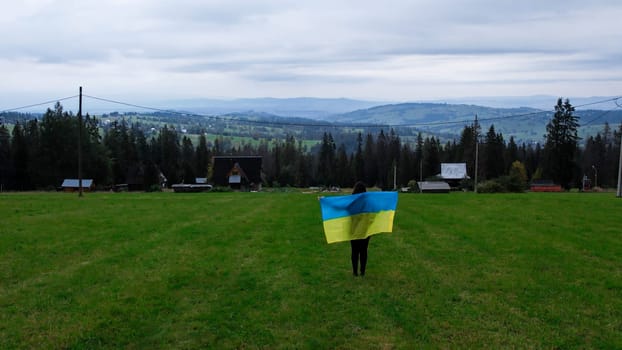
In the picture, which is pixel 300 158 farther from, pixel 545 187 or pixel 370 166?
pixel 545 187

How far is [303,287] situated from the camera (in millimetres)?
10938

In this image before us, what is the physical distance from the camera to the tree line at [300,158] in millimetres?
77312

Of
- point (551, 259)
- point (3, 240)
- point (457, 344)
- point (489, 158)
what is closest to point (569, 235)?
point (551, 259)

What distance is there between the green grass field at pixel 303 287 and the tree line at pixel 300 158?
144 ft

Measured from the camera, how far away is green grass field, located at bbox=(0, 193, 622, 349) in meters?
8.10

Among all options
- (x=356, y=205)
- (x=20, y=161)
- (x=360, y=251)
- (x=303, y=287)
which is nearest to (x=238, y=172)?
(x=20, y=161)

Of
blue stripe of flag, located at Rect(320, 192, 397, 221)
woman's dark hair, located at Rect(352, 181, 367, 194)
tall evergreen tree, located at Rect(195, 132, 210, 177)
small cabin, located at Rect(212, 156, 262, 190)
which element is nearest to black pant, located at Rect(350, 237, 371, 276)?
blue stripe of flag, located at Rect(320, 192, 397, 221)

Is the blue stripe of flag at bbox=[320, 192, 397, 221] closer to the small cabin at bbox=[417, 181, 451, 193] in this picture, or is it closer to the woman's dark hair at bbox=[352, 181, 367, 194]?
the woman's dark hair at bbox=[352, 181, 367, 194]

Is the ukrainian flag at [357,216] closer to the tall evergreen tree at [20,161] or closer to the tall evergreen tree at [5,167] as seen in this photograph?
the tall evergreen tree at [20,161]

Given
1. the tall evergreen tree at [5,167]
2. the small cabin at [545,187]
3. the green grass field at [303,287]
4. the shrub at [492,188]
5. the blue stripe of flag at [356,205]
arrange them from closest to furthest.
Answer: the green grass field at [303,287]
the blue stripe of flag at [356,205]
the shrub at [492,188]
the small cabin at [545,187]
the tall evergreen tree at [5,167]

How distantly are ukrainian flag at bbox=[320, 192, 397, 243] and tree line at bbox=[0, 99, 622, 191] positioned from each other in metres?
48.0

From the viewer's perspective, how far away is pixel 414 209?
1061 inches

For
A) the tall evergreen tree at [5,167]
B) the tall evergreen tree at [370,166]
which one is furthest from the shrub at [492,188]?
the tall evergreen tree at [5,167]

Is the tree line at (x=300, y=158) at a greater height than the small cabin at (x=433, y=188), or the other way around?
the tree line at (x=300, y=158)
